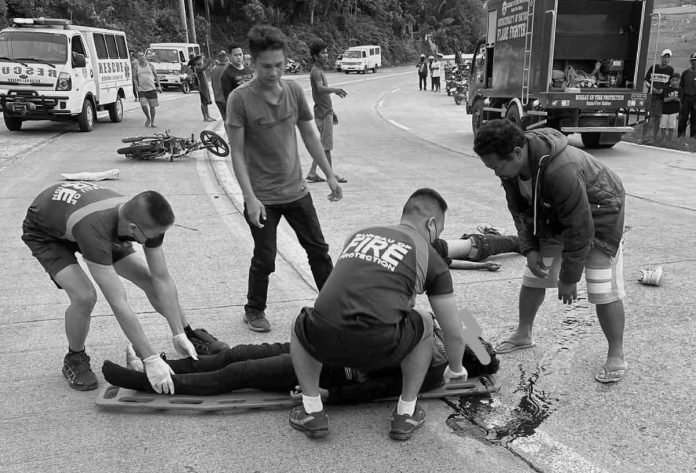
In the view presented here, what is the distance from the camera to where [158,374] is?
10.9 feet

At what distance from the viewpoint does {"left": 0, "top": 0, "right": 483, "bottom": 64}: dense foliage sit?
36531mm

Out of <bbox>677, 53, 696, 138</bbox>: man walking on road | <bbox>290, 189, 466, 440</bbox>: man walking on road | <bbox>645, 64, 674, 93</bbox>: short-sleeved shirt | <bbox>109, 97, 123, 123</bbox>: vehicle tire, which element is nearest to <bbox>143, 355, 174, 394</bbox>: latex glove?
<bbox>290, 189, 466, 440</bbox>: man walking on road

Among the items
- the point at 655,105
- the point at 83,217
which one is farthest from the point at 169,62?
the point at 83,217

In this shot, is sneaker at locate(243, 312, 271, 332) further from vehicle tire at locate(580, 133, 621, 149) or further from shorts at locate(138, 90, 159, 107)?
shorts at locate(138, 90, 159, 107)

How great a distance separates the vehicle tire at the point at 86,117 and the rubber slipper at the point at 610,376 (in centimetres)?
1457

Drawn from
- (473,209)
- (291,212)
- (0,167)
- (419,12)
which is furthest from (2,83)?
(419,12)

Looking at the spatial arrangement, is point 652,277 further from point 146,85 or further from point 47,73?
point 146,85

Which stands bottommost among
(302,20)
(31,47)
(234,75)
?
(234,75)

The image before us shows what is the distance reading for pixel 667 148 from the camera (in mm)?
13289

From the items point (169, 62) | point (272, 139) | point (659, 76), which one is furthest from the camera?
point (169, 62)

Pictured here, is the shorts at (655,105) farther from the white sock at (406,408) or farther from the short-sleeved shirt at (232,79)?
the white sock at (406,408)

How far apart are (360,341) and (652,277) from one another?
327cm

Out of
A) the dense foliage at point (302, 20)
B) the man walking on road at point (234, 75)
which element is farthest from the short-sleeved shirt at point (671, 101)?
the dense foliage at point (302, 20)

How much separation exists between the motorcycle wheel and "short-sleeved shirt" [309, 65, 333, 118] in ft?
9.52
